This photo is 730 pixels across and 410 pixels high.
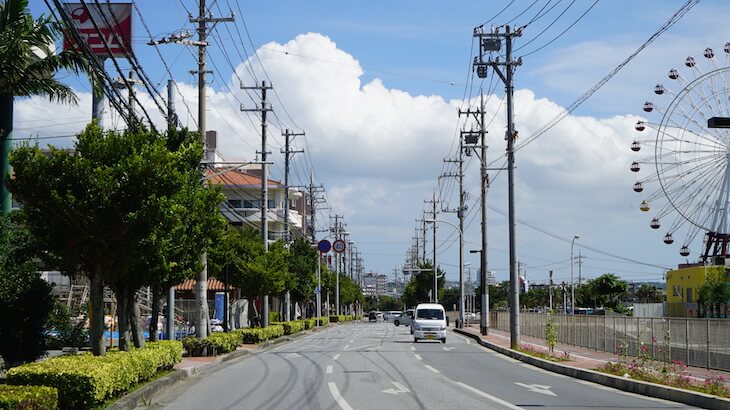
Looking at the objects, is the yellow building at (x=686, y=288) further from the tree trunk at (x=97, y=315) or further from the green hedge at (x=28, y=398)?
the green hedge at (x=28, y=398)

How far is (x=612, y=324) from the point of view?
1288 inches

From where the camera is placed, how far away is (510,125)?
35.9 meters

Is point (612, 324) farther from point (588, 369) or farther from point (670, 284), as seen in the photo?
point (670, 284)

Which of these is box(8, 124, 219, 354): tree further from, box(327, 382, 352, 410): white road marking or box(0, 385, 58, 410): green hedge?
box(0, 385, 58, 410): green hedge

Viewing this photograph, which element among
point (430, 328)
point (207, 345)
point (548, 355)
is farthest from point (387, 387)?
point (430, 328)

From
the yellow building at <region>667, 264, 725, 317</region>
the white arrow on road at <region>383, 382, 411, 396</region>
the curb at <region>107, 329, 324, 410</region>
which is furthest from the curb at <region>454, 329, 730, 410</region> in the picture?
the yellow building at <region>667, 264, 725, 317</region>

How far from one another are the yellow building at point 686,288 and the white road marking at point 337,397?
1717 inches

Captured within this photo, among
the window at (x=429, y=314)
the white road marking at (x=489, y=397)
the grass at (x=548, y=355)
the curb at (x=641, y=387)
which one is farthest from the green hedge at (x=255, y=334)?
the white road marking at (x=489, y=397)

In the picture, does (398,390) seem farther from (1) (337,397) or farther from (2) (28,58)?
(2) (28,58)

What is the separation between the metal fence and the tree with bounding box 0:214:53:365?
1694cm

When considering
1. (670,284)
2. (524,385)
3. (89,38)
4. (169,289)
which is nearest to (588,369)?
(524,385)

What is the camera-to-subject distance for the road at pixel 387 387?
54.8ft

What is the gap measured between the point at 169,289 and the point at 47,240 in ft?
32.1

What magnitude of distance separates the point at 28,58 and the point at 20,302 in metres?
7.86
